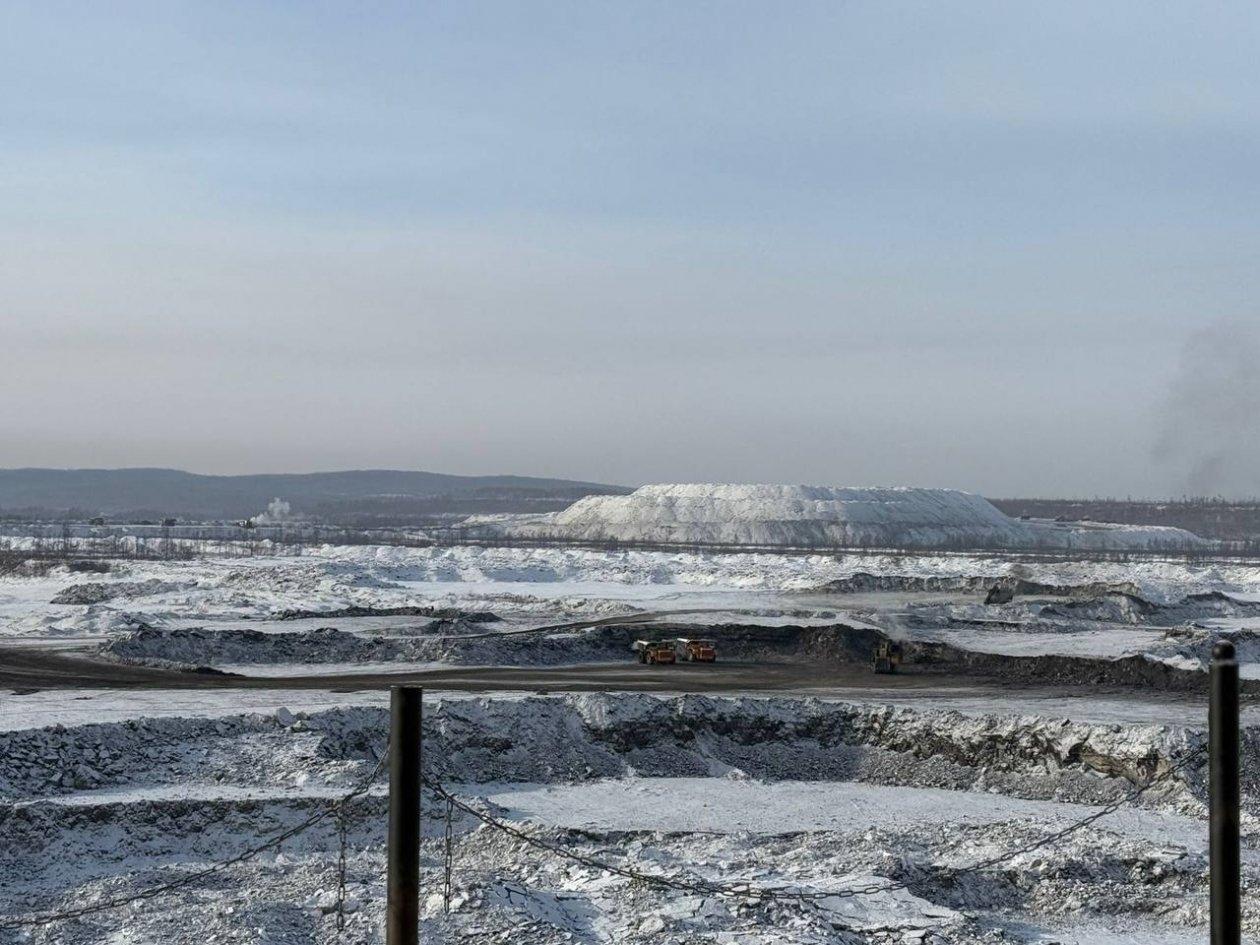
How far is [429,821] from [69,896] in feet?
21.3

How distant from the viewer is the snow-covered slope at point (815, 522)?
144 meters

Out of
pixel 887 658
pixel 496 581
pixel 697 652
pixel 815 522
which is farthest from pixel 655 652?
pixel 815 522

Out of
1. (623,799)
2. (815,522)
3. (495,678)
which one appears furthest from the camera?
(815,522)

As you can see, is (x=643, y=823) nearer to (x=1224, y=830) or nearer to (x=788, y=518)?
(x=1224, y=830)

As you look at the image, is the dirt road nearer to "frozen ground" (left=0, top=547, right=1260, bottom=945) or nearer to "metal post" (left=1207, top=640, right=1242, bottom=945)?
"frozen ground" (left=0, top=547, right=1260, bottom=945)

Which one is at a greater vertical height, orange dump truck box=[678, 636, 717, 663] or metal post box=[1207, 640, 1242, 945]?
metal post box=[1207, 640, 1242, 945]

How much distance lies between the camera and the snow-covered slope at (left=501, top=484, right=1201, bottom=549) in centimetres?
14438

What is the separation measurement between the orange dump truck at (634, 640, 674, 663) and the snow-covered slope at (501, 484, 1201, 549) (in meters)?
92.9

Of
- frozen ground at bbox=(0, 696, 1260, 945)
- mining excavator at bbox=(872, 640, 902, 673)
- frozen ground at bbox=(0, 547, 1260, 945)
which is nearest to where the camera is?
frozen ground at bbox=(0, 696, 1260, 945)

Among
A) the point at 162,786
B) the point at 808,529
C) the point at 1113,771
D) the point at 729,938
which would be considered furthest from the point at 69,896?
the point at 808,529

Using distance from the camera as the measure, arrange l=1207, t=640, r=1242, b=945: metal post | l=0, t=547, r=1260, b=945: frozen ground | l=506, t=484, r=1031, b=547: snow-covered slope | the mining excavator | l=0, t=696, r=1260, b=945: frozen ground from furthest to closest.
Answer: l=506, t=484, r=1031, b=547: snow-covered slope
the mining excavator
l=0, t=547, r=1260, b=945: frozen ground
l=0, t=696, r=1260, b=945: frozen ground
l=1207, t=640, r=1242, b=945: metal post

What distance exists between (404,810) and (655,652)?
35.2 m

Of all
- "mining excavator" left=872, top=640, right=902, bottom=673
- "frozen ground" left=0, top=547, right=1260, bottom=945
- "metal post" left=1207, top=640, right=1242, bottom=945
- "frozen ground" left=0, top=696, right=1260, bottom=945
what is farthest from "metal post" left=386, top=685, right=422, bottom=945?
"mining excavator" left=872, top=640, right=902, bottom=673

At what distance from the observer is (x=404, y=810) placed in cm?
948
